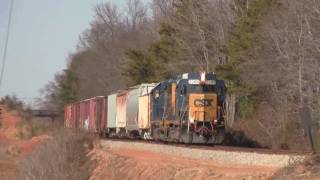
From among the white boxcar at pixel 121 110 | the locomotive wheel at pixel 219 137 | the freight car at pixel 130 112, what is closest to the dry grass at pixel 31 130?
the freight car at pixel 130 112

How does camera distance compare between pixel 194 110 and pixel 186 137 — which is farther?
pixel 194 110

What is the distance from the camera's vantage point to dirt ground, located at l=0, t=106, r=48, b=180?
4891 centimetres

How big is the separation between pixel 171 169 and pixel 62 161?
45.6ft

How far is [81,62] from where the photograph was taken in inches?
4646

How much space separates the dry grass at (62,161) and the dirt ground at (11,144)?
4.09 meters

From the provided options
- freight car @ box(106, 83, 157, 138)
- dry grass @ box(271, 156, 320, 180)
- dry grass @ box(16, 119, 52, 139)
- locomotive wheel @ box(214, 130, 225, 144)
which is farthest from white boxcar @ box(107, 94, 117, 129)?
dry grass @ box(16, 119, 52, 139)

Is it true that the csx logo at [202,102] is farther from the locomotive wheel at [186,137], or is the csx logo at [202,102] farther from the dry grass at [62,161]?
the dry grass at [62,161]

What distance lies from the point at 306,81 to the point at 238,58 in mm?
9471

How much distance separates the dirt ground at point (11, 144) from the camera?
48.9 metres

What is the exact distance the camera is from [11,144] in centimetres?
7250

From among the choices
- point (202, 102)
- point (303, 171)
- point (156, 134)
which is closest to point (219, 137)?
point (202, 102)

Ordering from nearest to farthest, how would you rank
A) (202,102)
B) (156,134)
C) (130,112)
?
(202,102), (156,134), (130,112)

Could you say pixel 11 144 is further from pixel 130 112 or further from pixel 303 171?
pixel 303 171

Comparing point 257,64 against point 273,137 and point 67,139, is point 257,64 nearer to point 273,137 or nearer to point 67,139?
point 273,137
